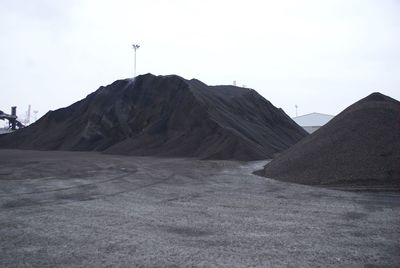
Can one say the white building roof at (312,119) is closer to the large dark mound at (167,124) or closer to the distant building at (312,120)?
the distant building at (312,120)

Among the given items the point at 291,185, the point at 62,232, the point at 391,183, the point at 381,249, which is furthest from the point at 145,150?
the point at 381,249

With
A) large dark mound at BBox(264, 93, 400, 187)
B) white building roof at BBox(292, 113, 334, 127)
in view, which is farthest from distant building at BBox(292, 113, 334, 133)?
large dark mound at BBox(264, 93, 400, 187)

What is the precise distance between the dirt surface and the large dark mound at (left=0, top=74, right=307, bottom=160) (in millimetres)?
13184

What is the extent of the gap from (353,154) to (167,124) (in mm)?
20122

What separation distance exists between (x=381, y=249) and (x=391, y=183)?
22.1ft

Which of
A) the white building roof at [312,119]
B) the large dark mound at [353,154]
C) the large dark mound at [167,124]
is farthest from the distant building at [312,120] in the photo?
the large dark mound at [353,154]

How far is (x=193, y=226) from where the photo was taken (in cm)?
668

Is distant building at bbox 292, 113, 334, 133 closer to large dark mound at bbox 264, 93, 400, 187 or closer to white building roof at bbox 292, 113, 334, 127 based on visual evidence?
white building roof at bbox 292, 113, 334, 127

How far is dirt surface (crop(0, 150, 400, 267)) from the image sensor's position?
16.2 feet

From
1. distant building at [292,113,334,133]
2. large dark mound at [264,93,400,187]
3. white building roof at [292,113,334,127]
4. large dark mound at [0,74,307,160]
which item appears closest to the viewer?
large dark mound at [264,93,400,187]

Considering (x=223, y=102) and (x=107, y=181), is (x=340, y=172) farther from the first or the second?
(x=223, y=102)

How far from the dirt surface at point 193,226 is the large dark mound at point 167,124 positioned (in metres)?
13.2

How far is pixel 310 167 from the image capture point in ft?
45.1

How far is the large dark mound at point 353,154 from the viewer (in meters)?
11.9
